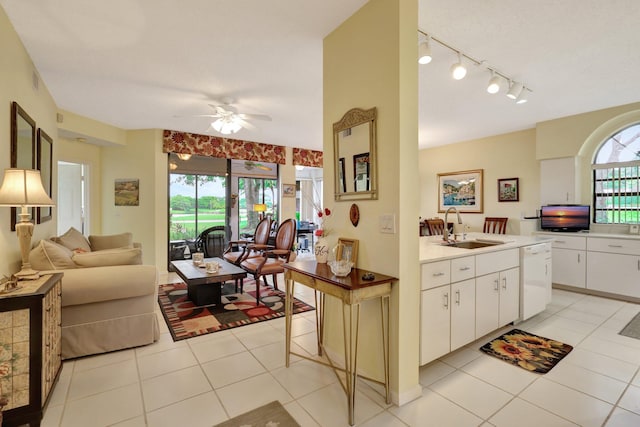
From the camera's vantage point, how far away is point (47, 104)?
12.0 ft

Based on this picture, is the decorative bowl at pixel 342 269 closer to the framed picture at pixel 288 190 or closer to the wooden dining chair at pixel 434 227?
the wooden dining chair at pixel 434 227

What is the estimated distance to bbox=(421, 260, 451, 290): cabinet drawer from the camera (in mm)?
2191

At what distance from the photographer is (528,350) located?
2721mm

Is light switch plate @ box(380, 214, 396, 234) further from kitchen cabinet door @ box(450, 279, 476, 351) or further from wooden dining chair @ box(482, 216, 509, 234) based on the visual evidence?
wooden dining chair @ box(482, 216, 509, 234)

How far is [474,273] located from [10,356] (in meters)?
3.20

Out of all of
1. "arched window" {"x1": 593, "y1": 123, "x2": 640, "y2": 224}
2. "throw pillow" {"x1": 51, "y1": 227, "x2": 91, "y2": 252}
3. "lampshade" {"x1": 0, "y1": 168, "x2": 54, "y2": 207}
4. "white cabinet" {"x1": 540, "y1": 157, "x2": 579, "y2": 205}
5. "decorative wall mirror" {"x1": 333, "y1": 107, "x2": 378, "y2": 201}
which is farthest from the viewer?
"white cabinet" {"x1": 540, "y1": 157, "x2": 579, "y2": 205}

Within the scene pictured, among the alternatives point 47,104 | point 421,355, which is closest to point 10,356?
point 421,355

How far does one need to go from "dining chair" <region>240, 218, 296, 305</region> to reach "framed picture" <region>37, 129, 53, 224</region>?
2308 millimetres

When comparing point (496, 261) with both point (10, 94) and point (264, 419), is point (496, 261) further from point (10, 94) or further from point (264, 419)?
point (10, 94)

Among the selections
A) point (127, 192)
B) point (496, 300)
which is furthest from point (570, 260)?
point (127, 192)

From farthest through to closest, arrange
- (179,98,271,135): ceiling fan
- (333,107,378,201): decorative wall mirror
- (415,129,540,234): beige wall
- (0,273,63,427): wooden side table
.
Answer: (415,129,540,234): beige wall
(179,98,271,135): ceiling fan
(333,107,378,201): decorative wall mirror
(0,273,63,427): wooden side table

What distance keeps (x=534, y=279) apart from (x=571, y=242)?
5.92 ft

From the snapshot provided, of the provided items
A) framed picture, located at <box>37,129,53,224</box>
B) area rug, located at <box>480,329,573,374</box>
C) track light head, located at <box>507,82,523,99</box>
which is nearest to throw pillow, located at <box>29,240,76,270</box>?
framed picture, located at <box>37,129,53,224</box>

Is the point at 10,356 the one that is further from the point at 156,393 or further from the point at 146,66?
the point at 146,66
